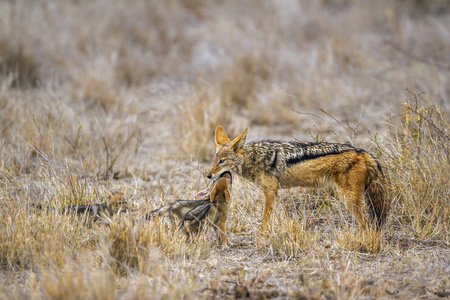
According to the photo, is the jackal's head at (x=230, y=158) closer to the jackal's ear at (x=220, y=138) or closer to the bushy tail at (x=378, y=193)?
the jackal's ear at (x=220, y=138)

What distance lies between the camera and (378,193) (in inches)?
201

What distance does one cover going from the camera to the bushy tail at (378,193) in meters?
5.07

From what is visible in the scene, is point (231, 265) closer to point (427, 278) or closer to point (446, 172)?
point (427, 278)

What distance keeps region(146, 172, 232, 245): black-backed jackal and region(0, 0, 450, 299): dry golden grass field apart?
0.59 feet

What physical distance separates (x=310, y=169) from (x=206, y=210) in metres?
1.16

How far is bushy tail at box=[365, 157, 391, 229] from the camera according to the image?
5074 millimetres

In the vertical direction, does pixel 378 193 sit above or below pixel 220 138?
below

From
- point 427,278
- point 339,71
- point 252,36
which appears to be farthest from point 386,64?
point 427,278

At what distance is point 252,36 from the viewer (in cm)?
1550

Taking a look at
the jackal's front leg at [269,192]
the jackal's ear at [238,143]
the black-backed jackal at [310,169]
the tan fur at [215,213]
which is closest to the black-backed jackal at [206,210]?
the tan fur at [215,213]

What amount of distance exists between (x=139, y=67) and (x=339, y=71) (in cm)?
542

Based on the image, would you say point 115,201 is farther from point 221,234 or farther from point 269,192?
point 269,192

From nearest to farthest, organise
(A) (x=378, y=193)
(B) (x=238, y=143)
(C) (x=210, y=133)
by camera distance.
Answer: (A) (x=378, y=193) < (B) (x=238, y=143) < (C) (x=210, y=133)

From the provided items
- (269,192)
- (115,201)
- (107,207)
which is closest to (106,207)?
(107,207)
